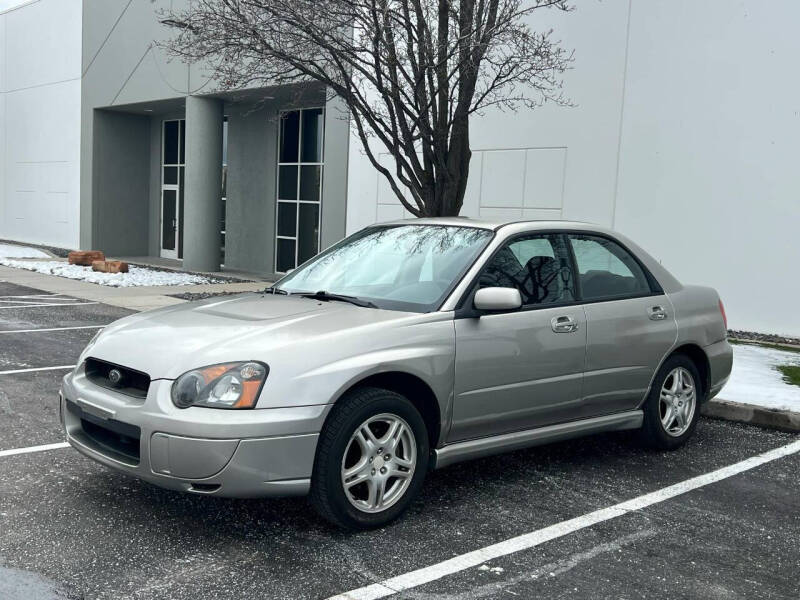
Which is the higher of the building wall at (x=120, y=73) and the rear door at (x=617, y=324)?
the building wall at (x=120, y=73)

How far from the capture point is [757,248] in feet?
39.6

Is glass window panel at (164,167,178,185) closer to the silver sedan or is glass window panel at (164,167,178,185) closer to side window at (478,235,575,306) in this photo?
the silver sedan

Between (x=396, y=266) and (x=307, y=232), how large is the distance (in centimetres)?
1687

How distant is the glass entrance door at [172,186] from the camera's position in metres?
27.3

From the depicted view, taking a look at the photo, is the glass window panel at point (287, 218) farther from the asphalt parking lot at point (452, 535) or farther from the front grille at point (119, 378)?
the front grille at point (119, 378)

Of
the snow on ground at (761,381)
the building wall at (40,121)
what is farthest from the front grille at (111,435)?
the building wall at (40,121)

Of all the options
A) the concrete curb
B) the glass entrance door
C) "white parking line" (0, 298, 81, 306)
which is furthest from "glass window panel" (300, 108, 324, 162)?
the concrete curb

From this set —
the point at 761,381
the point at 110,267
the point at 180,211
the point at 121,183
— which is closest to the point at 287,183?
the point at 110,267

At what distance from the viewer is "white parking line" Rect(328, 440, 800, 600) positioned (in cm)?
388

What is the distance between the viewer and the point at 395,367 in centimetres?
457

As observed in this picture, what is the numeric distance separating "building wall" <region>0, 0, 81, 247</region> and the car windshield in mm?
24236

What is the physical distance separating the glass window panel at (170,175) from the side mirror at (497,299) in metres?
24.1

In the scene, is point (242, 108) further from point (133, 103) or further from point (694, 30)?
point (694, 30)

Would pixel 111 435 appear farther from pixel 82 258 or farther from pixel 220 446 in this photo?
pixel 82 258
